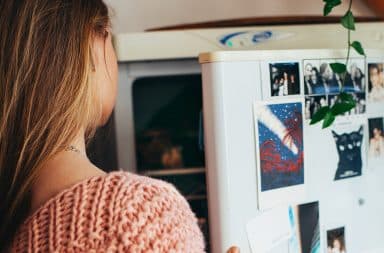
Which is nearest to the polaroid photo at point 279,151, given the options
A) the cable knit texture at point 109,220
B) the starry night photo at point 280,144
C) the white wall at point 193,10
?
the starry night photo at point 280,144

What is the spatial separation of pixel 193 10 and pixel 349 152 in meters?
0.76

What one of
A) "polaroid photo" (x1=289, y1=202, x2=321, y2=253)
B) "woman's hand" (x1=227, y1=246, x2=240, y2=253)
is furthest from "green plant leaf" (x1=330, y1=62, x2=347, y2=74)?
"woman's hand" (x1=227, y1=246, x2=240, y2=253)

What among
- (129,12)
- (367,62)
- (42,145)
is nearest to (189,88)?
(129,12)

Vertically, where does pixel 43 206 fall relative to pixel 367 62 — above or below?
below

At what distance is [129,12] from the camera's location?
57.9 inches

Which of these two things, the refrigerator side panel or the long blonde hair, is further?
the refrigerator side panel

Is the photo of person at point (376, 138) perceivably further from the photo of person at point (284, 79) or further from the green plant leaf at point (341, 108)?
the photo of person at point (284, 79)

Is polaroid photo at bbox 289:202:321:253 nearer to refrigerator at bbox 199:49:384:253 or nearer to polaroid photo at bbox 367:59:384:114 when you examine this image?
refrigerator at bbox 199:49:384:253

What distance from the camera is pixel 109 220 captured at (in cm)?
58

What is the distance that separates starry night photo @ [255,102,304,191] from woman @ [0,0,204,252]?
0.19 meters

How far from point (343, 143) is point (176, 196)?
39 cm

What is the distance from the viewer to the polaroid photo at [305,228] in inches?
33.5

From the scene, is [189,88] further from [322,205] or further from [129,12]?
[322,205]

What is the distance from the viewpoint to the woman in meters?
0.59
